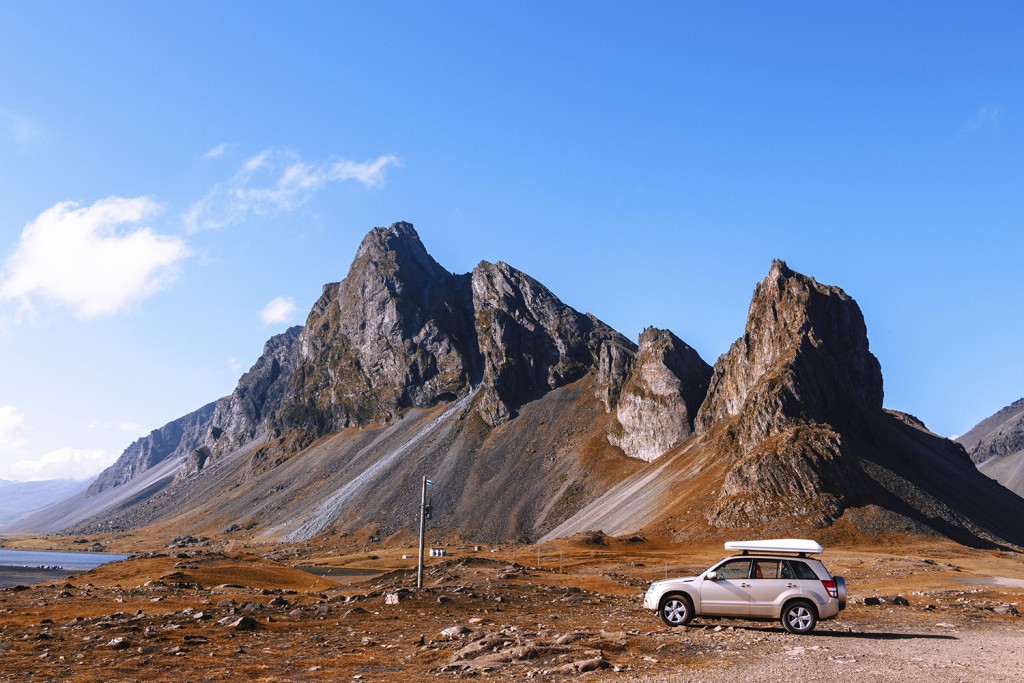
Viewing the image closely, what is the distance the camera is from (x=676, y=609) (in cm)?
2673

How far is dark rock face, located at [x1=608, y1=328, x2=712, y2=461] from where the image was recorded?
17575 cm

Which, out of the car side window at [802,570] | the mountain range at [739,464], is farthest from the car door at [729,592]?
the mountain range at [739,464]

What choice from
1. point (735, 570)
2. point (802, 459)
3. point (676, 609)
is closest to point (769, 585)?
point (735, 570)

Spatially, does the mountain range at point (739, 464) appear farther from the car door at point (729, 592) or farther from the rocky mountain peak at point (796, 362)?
the car door at point (729, 592)

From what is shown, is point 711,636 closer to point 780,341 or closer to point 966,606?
point 966,606

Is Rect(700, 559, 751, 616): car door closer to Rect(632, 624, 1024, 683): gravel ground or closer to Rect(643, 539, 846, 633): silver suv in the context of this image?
Rect(643, 539, 846, 633): silver suv

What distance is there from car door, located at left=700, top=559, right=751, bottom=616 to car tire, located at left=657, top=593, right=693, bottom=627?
1.70 feet

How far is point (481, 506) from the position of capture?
17525cm

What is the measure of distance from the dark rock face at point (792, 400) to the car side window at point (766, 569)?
91846 mm

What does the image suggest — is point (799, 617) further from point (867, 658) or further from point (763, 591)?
point (867, 658)

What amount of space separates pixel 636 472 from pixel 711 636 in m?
147

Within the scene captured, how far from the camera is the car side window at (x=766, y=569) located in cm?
2607

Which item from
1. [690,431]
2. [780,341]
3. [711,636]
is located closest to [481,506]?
[690,431]

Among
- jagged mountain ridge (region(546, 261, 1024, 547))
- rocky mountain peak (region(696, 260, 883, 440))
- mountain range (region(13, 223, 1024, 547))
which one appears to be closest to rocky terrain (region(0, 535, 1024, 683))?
jagged mountain ridge (region(546, 261, 1024, 547))
